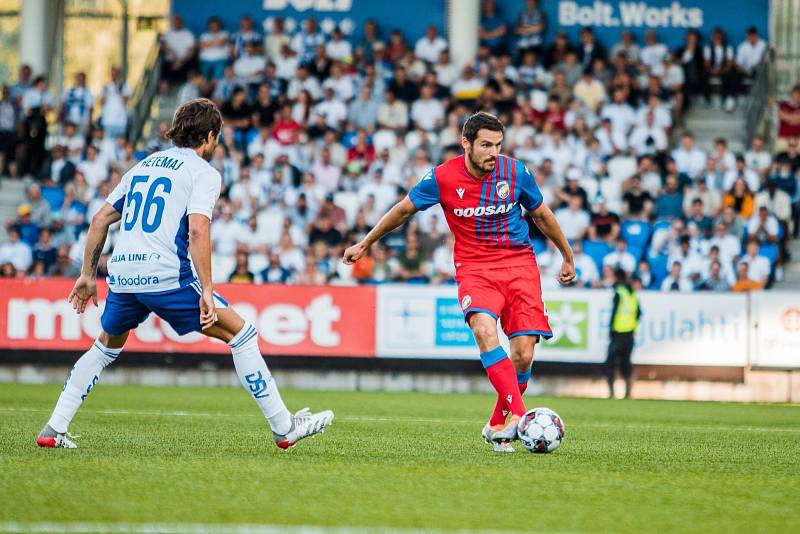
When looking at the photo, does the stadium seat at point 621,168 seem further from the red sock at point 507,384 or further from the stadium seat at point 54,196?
the red sock at point 507,384

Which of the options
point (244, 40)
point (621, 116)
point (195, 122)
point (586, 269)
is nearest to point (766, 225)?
point (586, 269)

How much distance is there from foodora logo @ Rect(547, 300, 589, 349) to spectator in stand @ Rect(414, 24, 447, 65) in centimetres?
778

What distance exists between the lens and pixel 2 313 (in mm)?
19125

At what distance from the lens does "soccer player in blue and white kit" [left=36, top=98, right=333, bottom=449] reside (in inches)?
313

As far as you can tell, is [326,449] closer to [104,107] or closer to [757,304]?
[757,304]

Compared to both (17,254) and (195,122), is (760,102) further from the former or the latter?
(195,122)

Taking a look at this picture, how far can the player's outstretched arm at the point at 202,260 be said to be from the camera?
25.6 feet

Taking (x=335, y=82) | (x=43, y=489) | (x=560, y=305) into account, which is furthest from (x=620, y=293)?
(x=43, y=489)

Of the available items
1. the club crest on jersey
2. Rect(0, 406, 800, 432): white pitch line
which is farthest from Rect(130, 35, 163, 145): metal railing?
the club crest on jersey

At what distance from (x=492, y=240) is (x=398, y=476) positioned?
246 centimetres

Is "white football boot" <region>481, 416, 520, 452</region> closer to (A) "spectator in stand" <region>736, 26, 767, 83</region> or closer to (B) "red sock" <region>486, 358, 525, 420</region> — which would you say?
(B) "red sock" <region>486, 358, 525, 420</region>

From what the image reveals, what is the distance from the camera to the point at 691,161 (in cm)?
2247

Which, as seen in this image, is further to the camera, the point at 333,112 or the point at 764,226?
the point at 333,112

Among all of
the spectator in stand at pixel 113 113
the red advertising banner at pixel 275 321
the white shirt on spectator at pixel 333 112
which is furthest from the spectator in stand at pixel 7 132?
the red advertising banner at pixel 275 321
